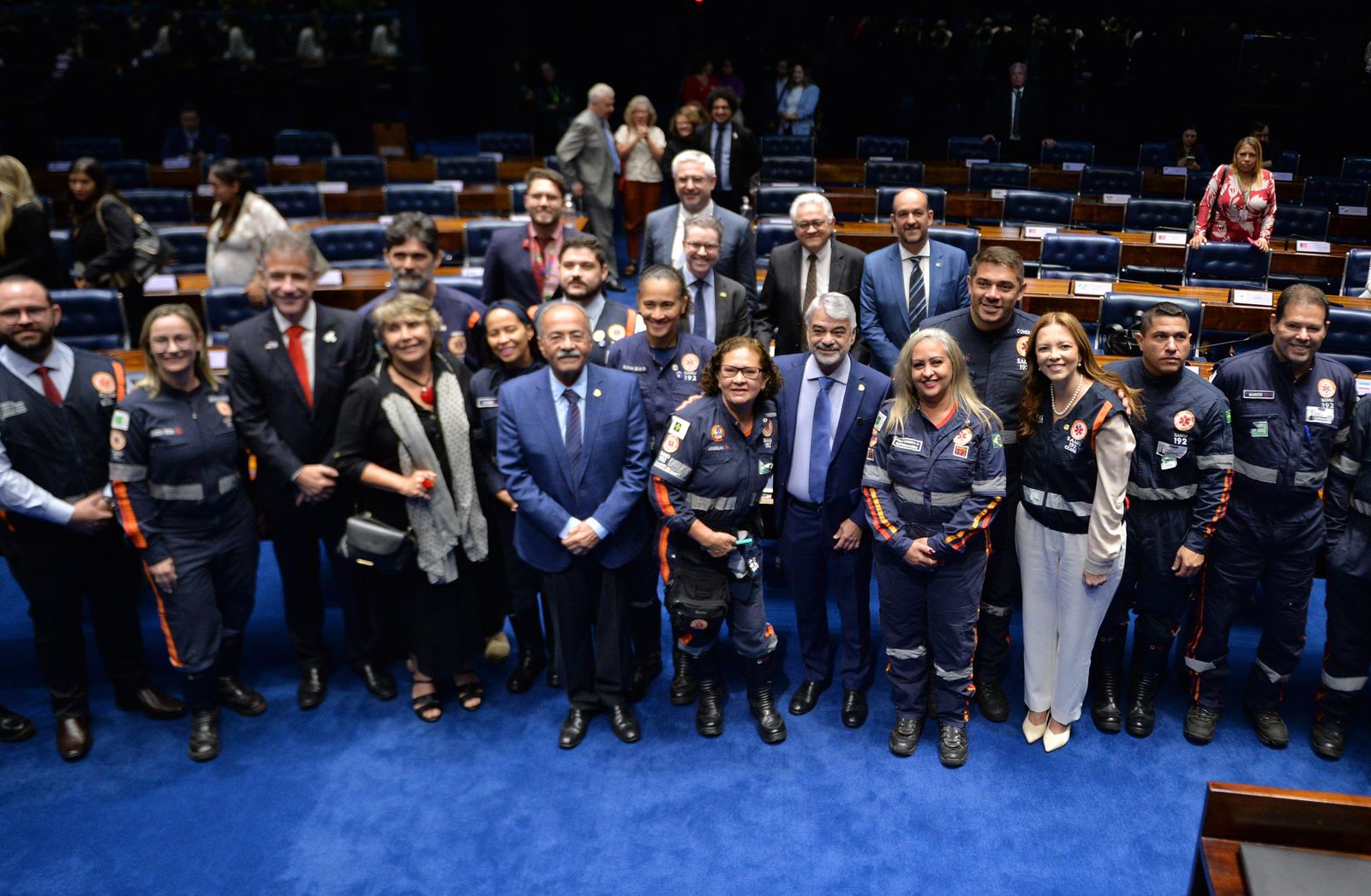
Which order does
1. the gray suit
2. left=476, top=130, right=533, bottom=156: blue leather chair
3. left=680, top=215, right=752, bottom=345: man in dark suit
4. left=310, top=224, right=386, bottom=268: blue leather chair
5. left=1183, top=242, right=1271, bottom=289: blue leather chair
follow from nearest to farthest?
1. left=680, top=215, right=752, bottom=345: man in dark suit
2. left=1183, top=242, right=1271, bottom=289: blue leather chair
3. left=310, top=224, right=386, bottom=268: blue leather chair
4. the gray suit
5. left=476, top=130, right=533, bottom=156: blue leather chair

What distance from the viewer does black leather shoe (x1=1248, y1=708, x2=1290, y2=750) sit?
3633 mm

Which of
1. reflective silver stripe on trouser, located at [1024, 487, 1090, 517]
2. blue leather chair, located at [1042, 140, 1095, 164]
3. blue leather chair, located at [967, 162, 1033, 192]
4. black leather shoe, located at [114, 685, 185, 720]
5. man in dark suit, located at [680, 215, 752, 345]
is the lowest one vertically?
black leather shoe, located at [114, 685, 185, 720]

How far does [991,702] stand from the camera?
3799 millimetres

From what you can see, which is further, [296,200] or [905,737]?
[296,200]

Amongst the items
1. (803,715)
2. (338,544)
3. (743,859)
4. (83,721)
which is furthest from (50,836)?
(803,715)

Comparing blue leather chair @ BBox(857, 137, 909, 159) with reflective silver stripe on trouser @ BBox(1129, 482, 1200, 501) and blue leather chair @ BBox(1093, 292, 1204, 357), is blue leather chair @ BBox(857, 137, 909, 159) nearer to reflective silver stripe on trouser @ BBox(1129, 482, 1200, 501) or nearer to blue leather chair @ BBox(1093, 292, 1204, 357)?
blue leather chair @ BBox(1093, 292, 1204, 357)

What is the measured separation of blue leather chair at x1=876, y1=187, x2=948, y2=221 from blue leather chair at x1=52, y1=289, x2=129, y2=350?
5.63 m

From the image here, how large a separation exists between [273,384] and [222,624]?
94cm

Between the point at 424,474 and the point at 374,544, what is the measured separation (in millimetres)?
293

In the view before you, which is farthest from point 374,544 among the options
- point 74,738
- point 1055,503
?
point 1055,503

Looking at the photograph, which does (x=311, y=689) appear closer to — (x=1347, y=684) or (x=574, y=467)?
(x=574, y=467)

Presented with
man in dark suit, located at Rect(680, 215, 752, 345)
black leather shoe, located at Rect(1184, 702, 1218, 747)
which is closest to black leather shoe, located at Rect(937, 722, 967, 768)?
black leather shoe, located at Rect(1184, 702, 1218, 747)

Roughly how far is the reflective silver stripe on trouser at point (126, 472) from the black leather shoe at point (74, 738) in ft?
3.46

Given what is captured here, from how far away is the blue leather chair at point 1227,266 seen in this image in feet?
20.4
